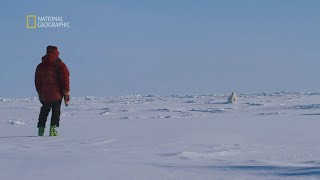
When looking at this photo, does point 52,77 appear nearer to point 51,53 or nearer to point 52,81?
point 52,81

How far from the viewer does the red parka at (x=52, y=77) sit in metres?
7.23

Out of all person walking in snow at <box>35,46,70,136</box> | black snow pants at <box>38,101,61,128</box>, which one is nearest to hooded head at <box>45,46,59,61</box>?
person walking in snow at <box>35,46,70,136</box>

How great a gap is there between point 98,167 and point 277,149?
1.92 meters

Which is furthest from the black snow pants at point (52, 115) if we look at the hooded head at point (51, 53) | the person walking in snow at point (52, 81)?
the hooded head at point (51, 53)

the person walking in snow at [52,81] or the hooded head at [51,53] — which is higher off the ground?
the hooded head at [51,53]

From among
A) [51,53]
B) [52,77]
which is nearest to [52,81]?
[52,77]

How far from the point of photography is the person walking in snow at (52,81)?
7.23m

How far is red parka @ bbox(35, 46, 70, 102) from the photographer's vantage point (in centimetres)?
723

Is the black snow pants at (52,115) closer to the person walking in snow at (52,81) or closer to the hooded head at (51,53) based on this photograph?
the person walking in snow at (52,81)

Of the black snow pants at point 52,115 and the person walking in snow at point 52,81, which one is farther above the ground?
the person walking in snow at point 52,81

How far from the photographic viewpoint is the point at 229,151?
179 inches

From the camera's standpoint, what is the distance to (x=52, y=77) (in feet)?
23.9

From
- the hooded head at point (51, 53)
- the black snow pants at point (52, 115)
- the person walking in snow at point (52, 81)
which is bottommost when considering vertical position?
the black snow pants at point (52, 115)

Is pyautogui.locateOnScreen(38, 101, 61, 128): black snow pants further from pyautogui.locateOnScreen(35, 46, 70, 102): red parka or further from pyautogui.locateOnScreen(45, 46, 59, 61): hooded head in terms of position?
pyautogui.locateOnScreen(45, 46, 59, 61): hooded head
